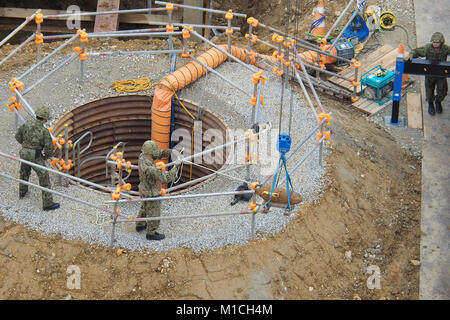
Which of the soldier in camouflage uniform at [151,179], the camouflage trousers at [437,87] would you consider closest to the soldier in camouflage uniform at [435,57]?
the camouflage trousers at [437,87]

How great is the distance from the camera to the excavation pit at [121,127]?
49.9 feet

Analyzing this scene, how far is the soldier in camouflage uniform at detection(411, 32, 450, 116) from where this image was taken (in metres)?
14.5

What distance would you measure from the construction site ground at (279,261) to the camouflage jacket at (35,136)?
133 cm

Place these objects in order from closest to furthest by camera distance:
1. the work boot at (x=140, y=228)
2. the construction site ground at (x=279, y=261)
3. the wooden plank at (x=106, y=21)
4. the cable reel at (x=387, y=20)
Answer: the construction site ground at (x=279, y=261) < the work boot at (x=140, y=228) < the cable reel at (x=387, y=20) < the wooden plank at (x=106, y=21)

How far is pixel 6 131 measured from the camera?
14.2 meters

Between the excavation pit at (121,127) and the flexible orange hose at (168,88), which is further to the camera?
the excavation pit at (121,127)

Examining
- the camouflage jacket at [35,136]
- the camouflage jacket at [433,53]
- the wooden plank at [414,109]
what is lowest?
the wooden plank at [414,109]

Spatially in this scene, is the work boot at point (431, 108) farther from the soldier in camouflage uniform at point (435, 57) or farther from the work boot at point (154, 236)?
the work boot at point (154, 236)

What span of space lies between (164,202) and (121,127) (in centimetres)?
379

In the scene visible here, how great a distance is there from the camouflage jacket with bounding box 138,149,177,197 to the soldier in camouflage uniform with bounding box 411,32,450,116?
5.81 meters

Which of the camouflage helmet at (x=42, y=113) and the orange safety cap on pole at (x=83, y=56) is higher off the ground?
the orange safety cap on pole at (x=83, y=56)

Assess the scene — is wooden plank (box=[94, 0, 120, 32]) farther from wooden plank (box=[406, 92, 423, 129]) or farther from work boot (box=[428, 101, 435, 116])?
work boot (box=[428, 101, 435, 116])

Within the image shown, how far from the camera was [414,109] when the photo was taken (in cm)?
1587
